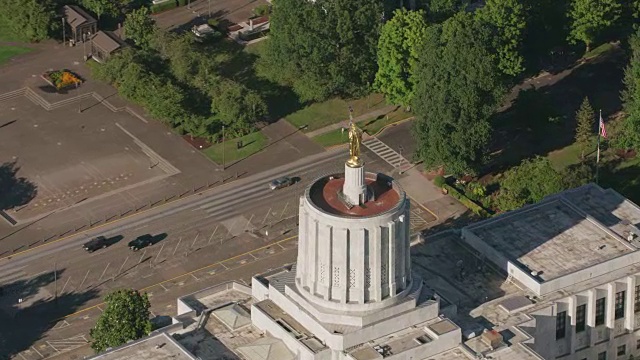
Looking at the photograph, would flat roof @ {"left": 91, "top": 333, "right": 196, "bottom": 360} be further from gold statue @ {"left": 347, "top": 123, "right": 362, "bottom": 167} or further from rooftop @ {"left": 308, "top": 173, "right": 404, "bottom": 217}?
gold statue @ {"left": 347, "top": 123, "right": 362, "bottom": 167}

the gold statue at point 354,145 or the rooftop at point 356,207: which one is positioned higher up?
the gold statue at point 354,145

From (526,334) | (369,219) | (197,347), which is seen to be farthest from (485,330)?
(197,347)

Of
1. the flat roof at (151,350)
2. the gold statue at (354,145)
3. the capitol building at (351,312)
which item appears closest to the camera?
the gold statue at (354,145)

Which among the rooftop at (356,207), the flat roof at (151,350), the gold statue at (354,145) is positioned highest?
the gold statue at (354,145)

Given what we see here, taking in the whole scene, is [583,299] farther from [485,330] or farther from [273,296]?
[273,296]

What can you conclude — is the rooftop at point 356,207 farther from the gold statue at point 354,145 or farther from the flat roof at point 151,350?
the flat roof at point 151,350

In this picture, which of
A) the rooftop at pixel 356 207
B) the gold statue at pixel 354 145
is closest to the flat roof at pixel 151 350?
the rooftop at pixel 356 207
